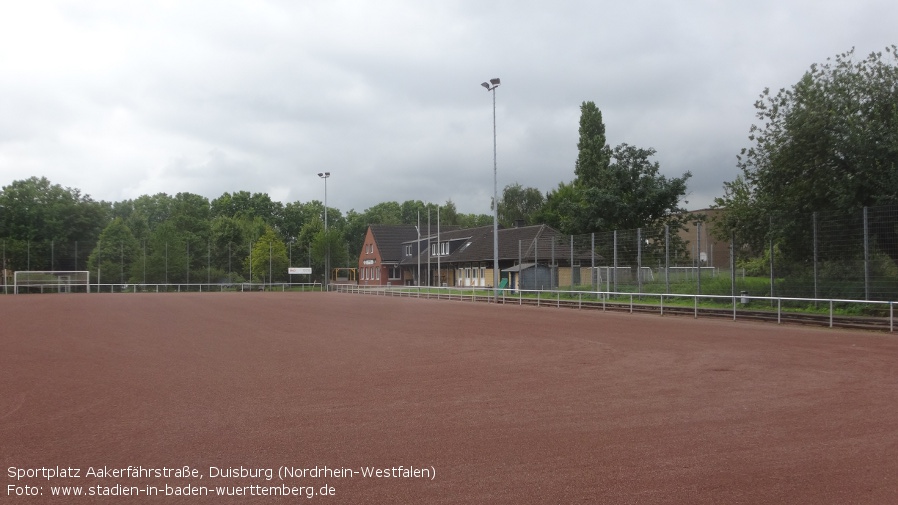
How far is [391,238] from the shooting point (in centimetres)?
8125

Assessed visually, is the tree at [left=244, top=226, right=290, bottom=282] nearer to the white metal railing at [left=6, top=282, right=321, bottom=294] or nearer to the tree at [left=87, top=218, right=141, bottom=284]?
the white metal railing at [left=6, top=282, right=321, bottom=294]

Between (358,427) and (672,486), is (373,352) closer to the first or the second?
(358,427)

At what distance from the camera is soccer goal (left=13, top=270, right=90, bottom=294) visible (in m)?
58.9

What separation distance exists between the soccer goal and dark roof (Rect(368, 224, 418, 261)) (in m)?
29.9

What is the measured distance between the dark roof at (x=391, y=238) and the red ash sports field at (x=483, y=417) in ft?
212

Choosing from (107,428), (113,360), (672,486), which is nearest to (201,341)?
(113,360)

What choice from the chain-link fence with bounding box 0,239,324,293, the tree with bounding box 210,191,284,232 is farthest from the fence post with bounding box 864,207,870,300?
the tree with bounding box 210,191,284,232

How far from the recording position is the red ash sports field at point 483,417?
5270 mm

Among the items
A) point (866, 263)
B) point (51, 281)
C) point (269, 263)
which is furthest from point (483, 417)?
point (269, 263)

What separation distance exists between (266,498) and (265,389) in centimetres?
445

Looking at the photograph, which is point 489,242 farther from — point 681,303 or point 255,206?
point 255,206

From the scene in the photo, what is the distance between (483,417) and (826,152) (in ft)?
66.7

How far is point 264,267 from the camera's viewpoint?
72.8 metres

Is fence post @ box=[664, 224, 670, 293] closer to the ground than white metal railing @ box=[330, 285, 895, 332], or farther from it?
farther from it
